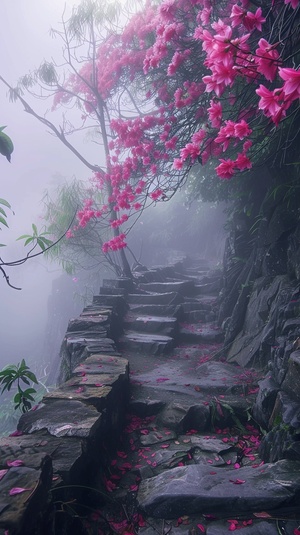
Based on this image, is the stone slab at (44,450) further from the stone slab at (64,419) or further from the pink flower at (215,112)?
the pink flower at (215,112)

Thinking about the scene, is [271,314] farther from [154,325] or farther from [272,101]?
[272,101]

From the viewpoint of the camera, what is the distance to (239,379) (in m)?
4.58

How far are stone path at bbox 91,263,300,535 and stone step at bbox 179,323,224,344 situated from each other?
20 millimetres

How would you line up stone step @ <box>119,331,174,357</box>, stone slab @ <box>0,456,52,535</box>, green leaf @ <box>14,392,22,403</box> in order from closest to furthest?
stone slab @ <box>0,456,52,535</box>
green leaf @ <box>14,392,22,403</box>
stone step @ <box>119,331,174,357</box>

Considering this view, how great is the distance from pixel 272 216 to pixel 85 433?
14.4 feet

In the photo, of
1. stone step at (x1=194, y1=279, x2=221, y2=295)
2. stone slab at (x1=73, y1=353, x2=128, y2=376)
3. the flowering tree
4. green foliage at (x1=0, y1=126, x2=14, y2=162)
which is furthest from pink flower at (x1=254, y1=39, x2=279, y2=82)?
stone step at (x1=194, y1=279, x2=221, y2=295)

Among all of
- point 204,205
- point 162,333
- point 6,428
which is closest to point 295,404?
point 162,333

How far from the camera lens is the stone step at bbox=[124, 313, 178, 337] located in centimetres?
671

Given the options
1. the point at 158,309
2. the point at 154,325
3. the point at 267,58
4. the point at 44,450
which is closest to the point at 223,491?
the point at 44,450

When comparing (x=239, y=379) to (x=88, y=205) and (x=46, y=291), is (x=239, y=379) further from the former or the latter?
(x=46, y=291)

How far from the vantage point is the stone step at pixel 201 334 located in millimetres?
6578

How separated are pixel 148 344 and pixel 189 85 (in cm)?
419

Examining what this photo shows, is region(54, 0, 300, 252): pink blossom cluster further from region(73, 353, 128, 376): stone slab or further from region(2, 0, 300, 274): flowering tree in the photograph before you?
region(73, 353, 128, 376): stone slab

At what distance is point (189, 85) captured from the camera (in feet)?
16.1
